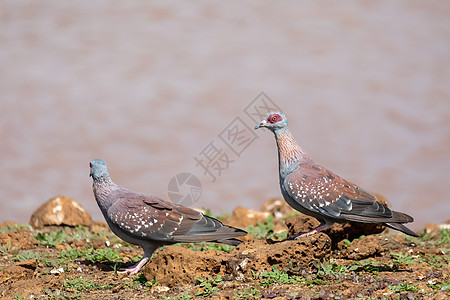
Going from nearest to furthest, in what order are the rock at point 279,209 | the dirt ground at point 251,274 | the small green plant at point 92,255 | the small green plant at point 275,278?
1. the dirt ground at point 251,274
2. the small green plant at point 275,278
3. the small green plant at point 92,255
4. the rock at point 279,209

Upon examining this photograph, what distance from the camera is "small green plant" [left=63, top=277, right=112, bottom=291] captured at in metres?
6.34

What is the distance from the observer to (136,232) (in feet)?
21.6

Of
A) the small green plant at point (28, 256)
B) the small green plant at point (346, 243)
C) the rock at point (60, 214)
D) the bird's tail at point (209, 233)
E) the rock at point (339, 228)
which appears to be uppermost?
the rock at point (60, 214)

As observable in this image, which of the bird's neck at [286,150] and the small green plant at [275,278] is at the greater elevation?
the bird's neck at [286,150]

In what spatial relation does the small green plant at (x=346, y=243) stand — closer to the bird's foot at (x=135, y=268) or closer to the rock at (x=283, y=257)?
the rock at (x=283, y=257)

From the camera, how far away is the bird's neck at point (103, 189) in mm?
6879

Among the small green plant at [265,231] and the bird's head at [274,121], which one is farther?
the small green plant at [265,231]

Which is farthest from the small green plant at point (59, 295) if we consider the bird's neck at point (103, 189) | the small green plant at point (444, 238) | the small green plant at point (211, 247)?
the small green plant at point (444, 238)

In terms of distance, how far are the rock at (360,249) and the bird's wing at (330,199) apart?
61 centimetres

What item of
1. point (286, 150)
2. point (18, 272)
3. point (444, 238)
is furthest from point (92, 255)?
point (444, 238)

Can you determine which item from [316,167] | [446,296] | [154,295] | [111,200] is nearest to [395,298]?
[446,296]

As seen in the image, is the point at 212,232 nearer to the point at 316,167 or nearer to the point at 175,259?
the point at 175,259

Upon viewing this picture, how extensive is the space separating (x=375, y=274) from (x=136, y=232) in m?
2.49

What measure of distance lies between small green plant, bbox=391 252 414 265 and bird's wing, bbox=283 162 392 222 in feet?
1.84
